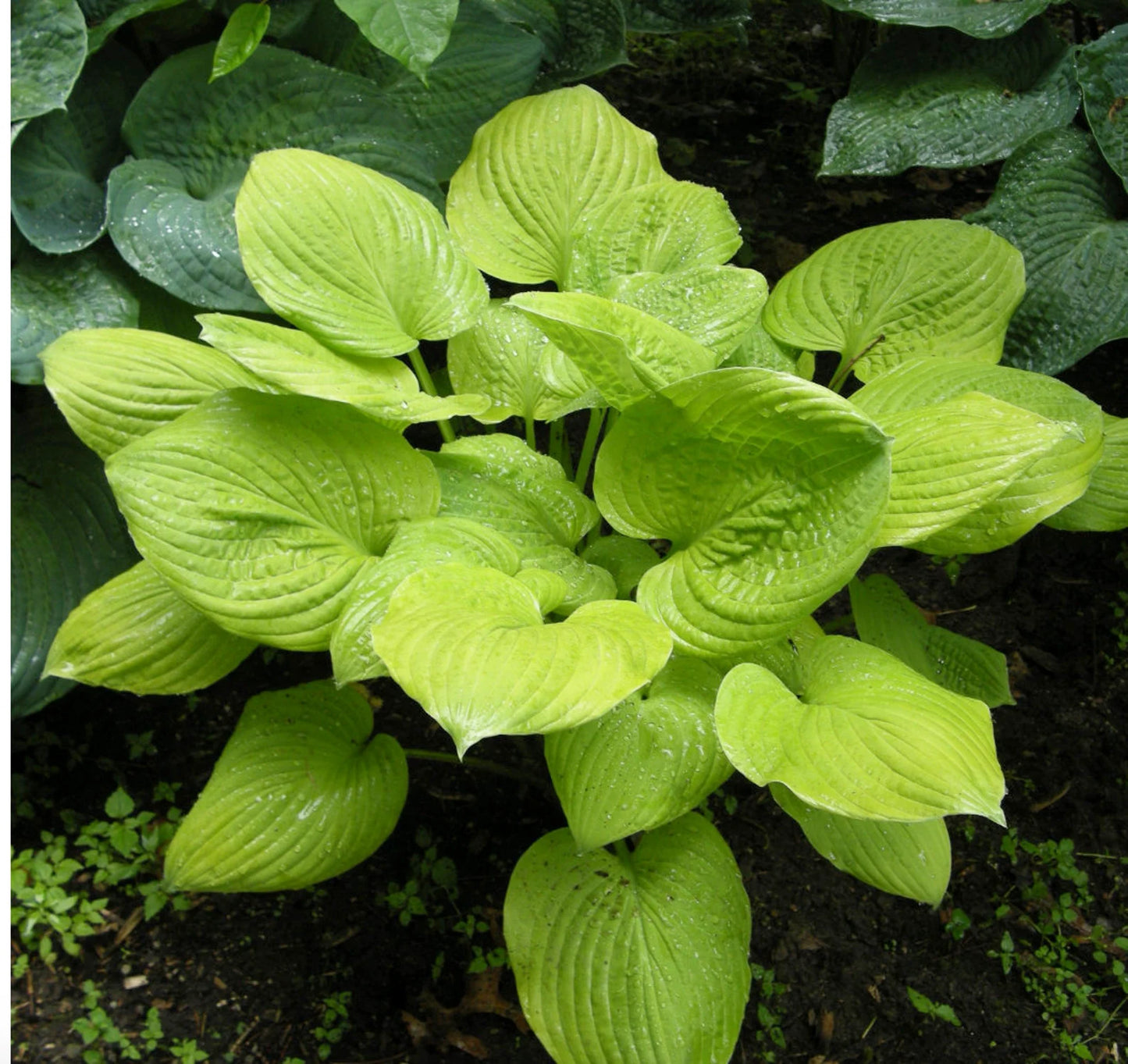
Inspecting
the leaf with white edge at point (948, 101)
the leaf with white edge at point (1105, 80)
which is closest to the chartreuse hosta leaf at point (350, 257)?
Answer: the leaf with white edge at point (948, 101)

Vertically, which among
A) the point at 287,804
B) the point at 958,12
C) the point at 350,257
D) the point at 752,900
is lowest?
the point at 752,900

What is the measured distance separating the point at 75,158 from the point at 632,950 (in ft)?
3.99

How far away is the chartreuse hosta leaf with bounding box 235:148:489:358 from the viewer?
112 cm

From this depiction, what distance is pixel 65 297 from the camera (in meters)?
1.28

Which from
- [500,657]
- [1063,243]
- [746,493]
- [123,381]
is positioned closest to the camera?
[500,657]

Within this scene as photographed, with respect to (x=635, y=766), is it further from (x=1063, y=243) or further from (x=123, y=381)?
(x=1063, y=243)

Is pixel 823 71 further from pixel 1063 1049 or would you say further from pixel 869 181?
pixel 1063 1049

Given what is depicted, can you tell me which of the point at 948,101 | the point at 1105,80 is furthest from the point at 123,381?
the point at 1105,80

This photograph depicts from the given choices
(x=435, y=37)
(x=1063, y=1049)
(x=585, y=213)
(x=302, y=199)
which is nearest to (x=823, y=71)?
(x=585, y=213)

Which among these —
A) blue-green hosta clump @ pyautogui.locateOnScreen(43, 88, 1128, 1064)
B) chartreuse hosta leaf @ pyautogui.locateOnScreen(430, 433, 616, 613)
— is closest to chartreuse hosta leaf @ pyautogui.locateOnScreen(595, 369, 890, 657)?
blue-green hosta clump @ pyautogui.locateOnScreen(43, 88, 1128, 1064)

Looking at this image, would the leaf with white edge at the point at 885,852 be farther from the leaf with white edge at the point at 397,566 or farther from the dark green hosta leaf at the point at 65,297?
the dark green hosta leaf at the point at 65,297

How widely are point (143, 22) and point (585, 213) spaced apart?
73cm

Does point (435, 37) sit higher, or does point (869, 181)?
Answer: point (435, 37)

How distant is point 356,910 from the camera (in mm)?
1348
